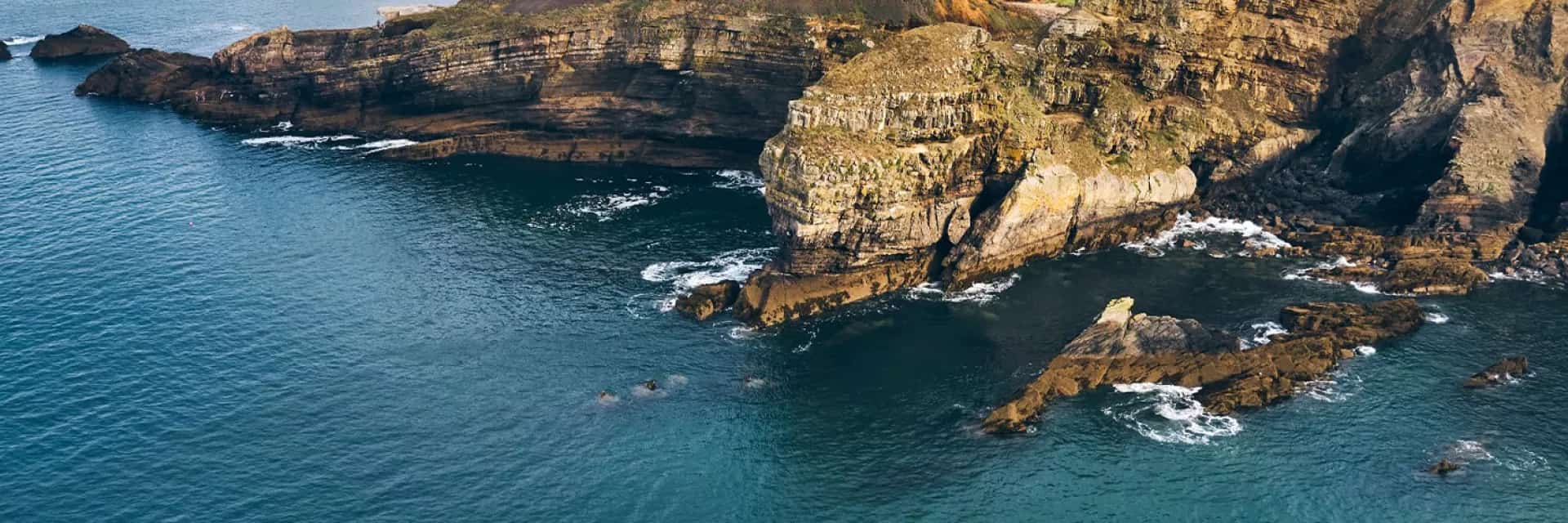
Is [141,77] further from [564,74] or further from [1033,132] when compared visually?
[1033,132]

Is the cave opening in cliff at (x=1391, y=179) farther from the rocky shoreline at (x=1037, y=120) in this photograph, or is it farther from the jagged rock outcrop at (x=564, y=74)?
the jagged rock outcrop at (x=564, y=74)

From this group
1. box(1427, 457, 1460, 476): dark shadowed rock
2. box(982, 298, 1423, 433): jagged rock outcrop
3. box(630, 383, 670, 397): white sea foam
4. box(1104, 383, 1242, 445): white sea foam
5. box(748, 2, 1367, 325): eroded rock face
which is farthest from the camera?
box(748, 2, 1367, 325): eroded rock face

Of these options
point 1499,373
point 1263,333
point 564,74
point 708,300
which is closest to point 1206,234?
point 1263,333

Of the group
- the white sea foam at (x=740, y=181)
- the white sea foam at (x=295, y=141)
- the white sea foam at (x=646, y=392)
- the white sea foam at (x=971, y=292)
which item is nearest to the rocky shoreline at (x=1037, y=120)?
the white sea foam at (x=971, y=292)

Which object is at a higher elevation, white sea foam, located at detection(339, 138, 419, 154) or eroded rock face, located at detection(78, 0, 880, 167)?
eroded rock face, located at detection(78, 0, 880, 167)

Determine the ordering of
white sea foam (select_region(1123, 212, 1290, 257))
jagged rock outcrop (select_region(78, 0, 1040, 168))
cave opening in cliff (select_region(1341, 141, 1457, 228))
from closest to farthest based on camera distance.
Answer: cave opening in cliff (select_region(1341, 141, 1457, 228)), white sea foam (select_region(1123, 212, 1290, 257)), jagged rock outcrop (select_region(78, 0, 1040, 168))

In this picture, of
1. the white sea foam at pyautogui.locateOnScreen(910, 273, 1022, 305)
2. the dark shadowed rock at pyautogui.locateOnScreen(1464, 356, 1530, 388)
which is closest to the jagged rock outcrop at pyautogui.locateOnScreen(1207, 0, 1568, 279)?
the dark shadowed rock at pyautogui.locateOnScreen(1464, 356, 1530, 388)

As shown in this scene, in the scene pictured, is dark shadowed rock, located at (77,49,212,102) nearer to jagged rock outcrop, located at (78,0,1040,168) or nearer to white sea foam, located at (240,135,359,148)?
jagged rock outcrop, located at (78,0,1040,168)

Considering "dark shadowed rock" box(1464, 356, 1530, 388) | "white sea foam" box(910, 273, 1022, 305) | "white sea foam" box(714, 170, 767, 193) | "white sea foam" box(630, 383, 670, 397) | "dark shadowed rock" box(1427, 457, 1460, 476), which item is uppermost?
"white sea foam" box(714, 170, 767, 193)
